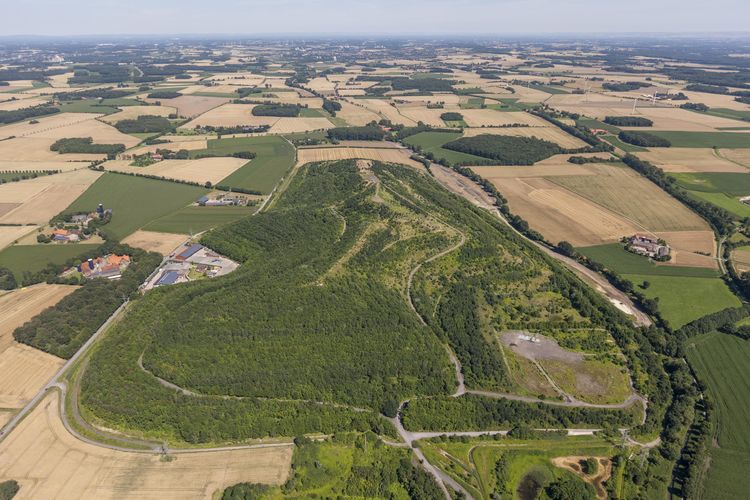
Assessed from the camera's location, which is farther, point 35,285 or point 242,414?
point 35,285

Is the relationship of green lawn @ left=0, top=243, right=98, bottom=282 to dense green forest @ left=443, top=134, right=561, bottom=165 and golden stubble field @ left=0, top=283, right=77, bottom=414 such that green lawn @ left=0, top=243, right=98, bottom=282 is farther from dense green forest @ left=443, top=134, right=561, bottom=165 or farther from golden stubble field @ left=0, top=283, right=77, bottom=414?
dense green forest @ left=443, top=134, right=561, bottom=165

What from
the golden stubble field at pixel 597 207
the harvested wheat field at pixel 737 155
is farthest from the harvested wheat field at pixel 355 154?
the harvested wheat field at pixel 737 155

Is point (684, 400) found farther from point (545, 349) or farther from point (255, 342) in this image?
point (255, 342)

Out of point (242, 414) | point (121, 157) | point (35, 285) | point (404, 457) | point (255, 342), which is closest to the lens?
point (404, 457)

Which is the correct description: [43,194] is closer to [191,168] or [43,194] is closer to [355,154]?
[191,168]

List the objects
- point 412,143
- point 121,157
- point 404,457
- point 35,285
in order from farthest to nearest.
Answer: point 412,143 < point 121,157 < point 35,285 < point 404,457

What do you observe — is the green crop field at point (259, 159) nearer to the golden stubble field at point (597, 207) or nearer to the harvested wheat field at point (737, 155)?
the golden stubble field at point (597, 207)

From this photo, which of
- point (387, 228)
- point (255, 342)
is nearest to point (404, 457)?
point (255, 342)
